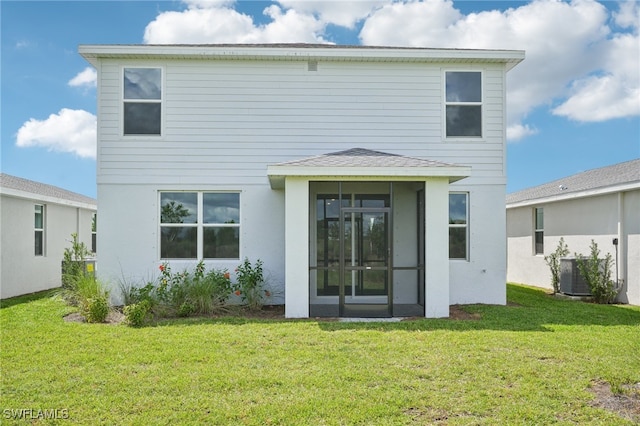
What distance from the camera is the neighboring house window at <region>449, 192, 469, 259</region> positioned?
11055 millimetres

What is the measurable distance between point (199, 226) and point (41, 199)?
261 inches

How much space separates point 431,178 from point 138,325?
611 cm

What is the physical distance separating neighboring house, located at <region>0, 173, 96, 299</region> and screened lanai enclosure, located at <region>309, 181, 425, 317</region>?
28.7ft

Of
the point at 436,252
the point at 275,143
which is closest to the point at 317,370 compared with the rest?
the point at 436,252

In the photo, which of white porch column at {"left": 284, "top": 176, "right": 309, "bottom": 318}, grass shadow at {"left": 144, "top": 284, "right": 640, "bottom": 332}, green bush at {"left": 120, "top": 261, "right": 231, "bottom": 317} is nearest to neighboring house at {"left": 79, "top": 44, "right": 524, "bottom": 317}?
green bush at {"left": 120, "top": 261, "right": 231, "bottom": 317}

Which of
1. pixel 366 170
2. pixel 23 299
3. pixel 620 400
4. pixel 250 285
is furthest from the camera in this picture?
pixel 23 299

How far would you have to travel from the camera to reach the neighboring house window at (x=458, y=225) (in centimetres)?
1105

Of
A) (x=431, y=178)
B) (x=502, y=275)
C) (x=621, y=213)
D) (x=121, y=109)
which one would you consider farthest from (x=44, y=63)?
(x=621, y=213)

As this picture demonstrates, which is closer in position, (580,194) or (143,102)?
(143,102)

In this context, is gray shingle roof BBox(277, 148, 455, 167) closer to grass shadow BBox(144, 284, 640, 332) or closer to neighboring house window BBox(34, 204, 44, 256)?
grass shadow BBox(144, 284, 640, 332)

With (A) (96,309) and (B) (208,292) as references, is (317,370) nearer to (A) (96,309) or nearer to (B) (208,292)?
(B) (208,292)

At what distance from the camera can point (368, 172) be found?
341 inches

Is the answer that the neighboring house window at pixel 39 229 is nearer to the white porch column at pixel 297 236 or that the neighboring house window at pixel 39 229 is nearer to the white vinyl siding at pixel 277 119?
the white vinyl siding at pixel 277 119

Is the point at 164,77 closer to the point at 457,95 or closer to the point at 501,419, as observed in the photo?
the point at 457,95
